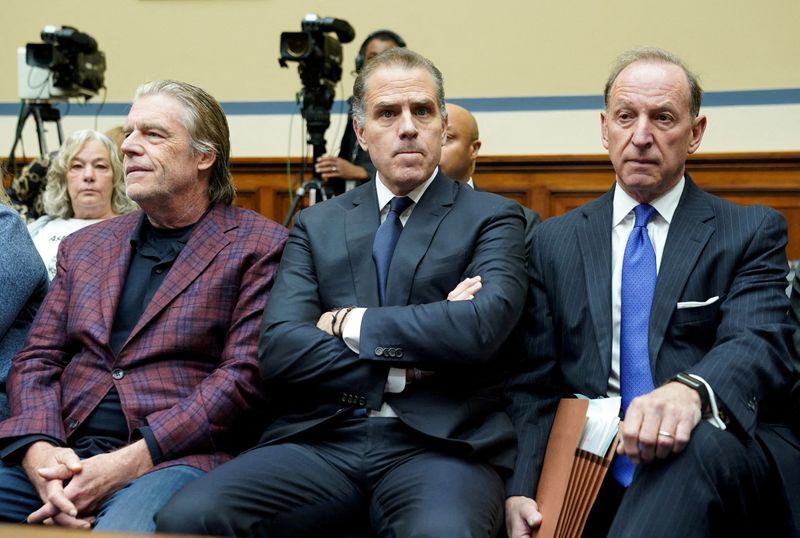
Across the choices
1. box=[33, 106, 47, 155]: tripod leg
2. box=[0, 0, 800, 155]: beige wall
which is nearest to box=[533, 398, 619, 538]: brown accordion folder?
box=[0, 0, 800, 155]: beige wall

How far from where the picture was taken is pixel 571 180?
4.81 meters

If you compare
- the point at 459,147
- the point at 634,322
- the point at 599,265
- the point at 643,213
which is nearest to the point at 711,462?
the point at 634,322

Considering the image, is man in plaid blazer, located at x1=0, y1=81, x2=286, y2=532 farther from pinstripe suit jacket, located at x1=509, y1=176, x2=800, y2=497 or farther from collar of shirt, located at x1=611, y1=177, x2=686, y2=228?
collar of shirt, located at x1=611, y1=177, x2=686, y2=228

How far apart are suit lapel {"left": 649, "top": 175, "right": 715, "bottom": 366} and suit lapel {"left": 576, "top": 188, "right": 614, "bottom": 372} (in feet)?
0.34

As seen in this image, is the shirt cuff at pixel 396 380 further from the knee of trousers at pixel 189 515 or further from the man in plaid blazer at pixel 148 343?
the knee of trousers at pixel 189 515

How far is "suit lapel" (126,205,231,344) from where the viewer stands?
2398 mm

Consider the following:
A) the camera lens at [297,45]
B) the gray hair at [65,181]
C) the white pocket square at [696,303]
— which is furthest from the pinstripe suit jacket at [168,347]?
the camera lens at [297,45]

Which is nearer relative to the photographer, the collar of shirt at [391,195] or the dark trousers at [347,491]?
the dark trousers at [347,491]

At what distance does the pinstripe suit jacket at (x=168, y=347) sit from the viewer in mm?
2301

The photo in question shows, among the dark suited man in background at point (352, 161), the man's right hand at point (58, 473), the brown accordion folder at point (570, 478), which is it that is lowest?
the man's right hand at point (58, 473)

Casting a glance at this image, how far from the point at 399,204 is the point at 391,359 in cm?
48

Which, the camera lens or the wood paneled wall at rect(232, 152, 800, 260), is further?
the wood paneled wall at rect(232, 152, 800, 260)

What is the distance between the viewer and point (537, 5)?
557cm

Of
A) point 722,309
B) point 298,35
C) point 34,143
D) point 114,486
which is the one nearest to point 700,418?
point 722,309
